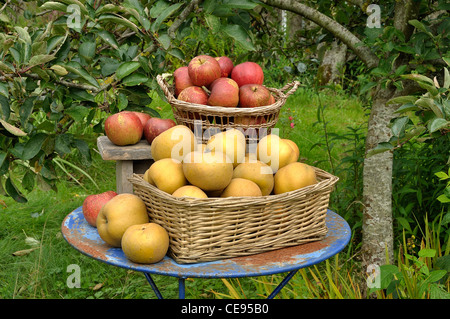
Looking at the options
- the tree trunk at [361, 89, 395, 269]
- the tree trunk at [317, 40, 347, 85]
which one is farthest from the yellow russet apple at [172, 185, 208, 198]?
the tree trunk at [317, 40, 347, 85]

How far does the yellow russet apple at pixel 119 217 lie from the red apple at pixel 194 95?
→ 0.50 meters

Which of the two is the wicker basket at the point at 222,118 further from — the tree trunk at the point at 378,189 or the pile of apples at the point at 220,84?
the tree trunk at the point at 378,189

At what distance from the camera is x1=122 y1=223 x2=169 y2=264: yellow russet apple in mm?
1354

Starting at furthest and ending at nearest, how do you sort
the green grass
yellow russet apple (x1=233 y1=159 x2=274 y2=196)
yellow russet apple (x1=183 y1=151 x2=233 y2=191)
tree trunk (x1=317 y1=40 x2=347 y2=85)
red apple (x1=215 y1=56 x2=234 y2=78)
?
tree trunk (x1=317 y1=40 x2=347 y2=85) → the green grass → red apple (x1=215 y1=56 x2=234 y2=78) → yellow russet apple (x1=233 y1=159 x2=274 y2=196) → yellow russet apple (x1=183 y1=151 x2=233 y2=191)

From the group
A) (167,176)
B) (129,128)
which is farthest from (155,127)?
(167,176)

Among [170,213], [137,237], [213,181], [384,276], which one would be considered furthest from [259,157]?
[384,276]

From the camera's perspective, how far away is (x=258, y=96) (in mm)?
1880

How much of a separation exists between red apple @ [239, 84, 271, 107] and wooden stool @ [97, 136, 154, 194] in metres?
0.44

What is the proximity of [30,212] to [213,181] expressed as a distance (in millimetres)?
2233

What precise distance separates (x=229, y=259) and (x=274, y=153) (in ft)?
1.35

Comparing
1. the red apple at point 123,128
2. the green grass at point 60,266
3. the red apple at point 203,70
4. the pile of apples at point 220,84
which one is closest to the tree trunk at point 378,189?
the green grass at point 60,266

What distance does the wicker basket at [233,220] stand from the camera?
138 centimetres

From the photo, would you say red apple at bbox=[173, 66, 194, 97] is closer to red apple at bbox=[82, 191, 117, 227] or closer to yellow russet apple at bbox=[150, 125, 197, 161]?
yellow russet apple at bbox=[150, 125, 197, 161]

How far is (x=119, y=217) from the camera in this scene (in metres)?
1.47
